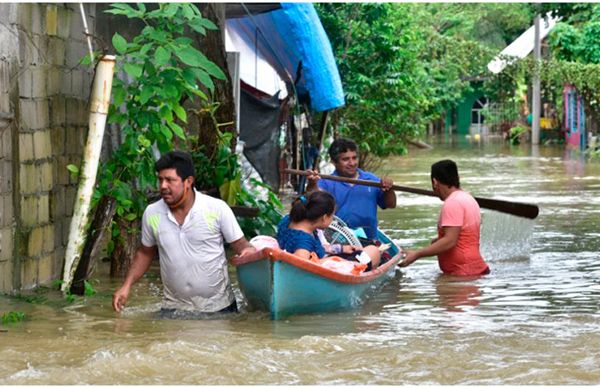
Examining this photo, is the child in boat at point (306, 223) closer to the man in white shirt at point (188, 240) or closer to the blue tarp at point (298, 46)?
the man in white shirt at point (188, 240)

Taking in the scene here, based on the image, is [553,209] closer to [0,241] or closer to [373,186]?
[373,186]

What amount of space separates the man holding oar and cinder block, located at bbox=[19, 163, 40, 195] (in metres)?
2.66

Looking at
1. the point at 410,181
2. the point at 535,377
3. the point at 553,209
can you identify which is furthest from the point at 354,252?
the point at 410,181

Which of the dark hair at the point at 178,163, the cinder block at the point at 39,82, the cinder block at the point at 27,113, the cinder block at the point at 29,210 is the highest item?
the cinder block at the point at 39,82

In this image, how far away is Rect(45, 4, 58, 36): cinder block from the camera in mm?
9953

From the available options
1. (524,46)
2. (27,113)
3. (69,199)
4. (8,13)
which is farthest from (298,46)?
(524,46)

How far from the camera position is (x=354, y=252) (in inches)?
387

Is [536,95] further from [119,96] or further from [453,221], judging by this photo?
[119,96]

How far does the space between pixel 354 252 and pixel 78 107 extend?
2.89 metres

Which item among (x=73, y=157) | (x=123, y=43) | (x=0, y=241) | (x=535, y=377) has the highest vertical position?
(x=123, y=43)

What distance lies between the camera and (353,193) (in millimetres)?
11102

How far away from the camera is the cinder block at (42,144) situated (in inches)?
381

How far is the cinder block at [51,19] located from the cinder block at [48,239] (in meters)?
1.62

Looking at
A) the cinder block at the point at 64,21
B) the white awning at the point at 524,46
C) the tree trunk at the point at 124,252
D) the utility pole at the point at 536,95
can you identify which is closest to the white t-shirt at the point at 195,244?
the tree trunk at the point at 124,252
